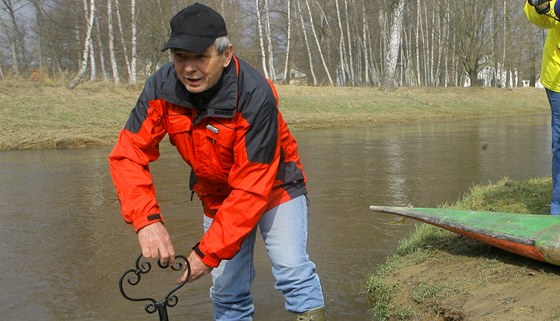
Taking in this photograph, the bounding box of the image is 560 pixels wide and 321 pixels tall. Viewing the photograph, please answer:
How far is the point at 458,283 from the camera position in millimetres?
3473

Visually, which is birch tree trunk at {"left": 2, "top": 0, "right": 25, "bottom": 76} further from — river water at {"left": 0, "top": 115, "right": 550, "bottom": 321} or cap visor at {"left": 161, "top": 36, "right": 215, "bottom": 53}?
cap visor at {"left": 161, "top": 36, "right": 215, "bottom": 53}

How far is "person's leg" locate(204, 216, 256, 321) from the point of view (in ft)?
10.6

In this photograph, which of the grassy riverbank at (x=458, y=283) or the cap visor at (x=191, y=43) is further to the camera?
the grassy riverbank at (x=458, y=283)

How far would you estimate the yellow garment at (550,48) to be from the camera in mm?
4391

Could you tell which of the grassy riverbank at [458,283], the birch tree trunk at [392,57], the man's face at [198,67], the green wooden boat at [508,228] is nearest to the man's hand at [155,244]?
the man's face at [198,67]

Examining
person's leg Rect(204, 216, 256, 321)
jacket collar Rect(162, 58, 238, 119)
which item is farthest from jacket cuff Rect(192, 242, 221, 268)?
jacket collar Rect(162, 58, 238, 119)

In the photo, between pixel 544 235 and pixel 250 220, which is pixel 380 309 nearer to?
pixel 544 235

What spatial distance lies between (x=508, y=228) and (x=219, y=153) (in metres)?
1.86

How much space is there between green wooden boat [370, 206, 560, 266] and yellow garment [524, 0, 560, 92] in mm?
1240

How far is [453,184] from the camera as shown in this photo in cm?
795

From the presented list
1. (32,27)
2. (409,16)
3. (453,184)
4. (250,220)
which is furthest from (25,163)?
(409,16)

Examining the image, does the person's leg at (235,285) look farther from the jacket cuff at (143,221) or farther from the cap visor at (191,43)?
the cap visor at (191,43)

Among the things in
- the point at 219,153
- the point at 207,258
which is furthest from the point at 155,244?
the point at 219,153

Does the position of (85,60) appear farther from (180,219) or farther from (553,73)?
(553,73)
